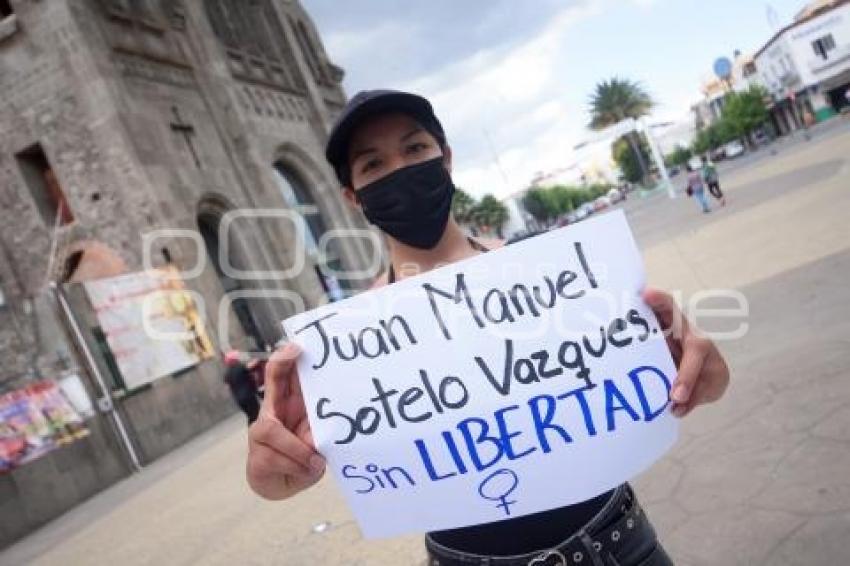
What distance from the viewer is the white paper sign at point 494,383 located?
1.58m

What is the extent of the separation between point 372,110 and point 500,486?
3.36 ft

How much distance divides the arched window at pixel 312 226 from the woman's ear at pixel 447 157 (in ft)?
76.7

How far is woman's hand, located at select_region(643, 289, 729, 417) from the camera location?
1420 millimetres

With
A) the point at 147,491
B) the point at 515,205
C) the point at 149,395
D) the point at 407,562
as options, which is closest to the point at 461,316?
the point at 407,562

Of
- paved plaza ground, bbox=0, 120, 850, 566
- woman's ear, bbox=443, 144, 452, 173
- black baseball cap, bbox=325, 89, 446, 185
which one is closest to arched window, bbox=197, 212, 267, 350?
paved plaza ground, bbox=0, 120, 850, 566

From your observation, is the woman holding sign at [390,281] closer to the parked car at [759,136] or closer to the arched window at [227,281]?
the arched window at [227,281]

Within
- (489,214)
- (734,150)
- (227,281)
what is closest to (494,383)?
(227,281)

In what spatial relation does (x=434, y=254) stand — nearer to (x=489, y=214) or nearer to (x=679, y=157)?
(x=489, y=214)

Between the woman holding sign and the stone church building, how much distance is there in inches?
454

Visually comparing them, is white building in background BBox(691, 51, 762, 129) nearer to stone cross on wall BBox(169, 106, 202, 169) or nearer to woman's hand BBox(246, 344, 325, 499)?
stone cross on wall BBox(169, 106, 202, 169)

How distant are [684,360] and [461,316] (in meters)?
0.53

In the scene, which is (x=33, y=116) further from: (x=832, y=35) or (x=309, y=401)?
(x=832, y=35)

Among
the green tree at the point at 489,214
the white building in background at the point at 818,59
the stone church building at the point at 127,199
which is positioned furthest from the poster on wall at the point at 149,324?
the green tree at the point at 489,214

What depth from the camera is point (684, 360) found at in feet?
4.70
